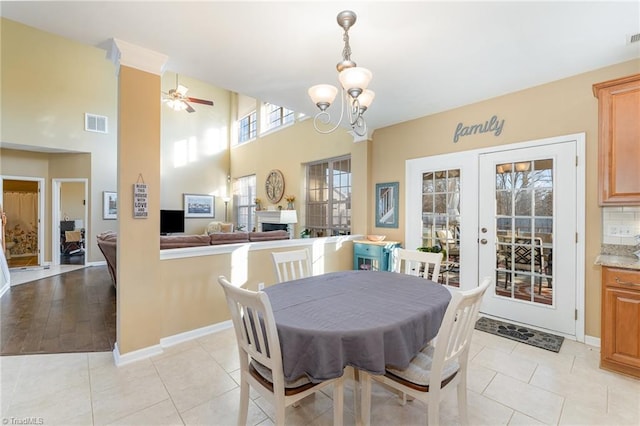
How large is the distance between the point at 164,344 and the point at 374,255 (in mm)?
2796

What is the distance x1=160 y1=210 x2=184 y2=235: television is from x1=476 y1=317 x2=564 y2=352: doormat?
7.12 meters

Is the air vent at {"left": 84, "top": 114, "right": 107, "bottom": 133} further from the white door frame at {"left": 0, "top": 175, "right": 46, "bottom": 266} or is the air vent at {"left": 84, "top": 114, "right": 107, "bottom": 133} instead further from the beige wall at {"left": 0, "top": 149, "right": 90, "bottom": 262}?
the white door frame at {"left": 0, "top": 175, "right": 46, "bottom": 266}

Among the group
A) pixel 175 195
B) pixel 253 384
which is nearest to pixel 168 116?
pixel 175 195

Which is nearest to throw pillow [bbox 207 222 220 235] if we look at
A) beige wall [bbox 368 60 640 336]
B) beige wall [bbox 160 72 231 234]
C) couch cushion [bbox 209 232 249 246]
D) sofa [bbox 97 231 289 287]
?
beige wall [bbox 160 72 231 234]

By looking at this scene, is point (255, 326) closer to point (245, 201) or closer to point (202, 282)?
point (202, 282)

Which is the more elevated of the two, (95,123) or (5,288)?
(95,123)

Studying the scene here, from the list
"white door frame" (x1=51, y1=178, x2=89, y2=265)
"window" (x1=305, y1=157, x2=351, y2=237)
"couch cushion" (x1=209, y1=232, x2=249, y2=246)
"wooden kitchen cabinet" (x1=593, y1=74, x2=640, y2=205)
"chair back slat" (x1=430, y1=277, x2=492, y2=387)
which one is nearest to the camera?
"chair back slat" (x1=430, y1=277, x2=492, y2=387)

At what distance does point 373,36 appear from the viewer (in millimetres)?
2271

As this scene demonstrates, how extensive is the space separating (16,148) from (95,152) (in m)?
1.32

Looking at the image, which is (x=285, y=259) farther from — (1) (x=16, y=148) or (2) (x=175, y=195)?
(1) (x=16, y=148)

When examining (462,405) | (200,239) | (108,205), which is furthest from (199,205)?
(462,405)

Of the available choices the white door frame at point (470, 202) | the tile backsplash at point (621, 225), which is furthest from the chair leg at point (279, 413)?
the tile backsplash at point (621, 225)

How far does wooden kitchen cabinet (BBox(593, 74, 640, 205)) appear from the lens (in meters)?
2.31

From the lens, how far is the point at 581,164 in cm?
283
